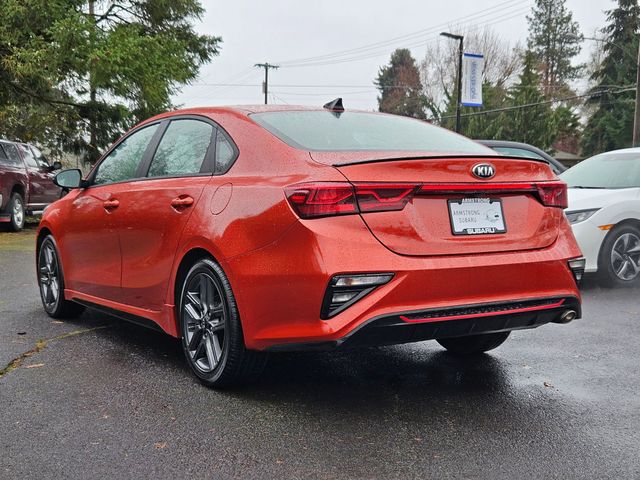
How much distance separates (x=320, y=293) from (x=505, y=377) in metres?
1.58

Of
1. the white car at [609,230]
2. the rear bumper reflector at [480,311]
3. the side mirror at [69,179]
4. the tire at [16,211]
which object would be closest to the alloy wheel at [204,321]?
the rear bumper reflector at [480,311]

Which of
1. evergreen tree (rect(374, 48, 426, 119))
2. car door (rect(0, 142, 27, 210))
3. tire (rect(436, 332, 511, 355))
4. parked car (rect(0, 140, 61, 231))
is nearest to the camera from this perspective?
tire (rect(436, 332, 511, 355))

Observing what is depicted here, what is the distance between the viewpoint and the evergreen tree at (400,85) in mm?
73250

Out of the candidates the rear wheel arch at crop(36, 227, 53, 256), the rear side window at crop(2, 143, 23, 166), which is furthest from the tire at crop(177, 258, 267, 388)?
the rear side window at crop(2, 143, 23, 166)

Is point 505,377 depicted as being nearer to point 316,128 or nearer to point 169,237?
point 316,128

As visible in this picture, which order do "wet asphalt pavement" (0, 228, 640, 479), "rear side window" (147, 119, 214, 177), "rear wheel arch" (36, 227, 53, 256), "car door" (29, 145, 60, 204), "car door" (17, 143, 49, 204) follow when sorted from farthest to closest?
"car door" (29, 145, 60, 204) < "car door" (17, 143, 49, 204) < "rear wheel arch" (36, 227, 53, 256) < "rear side window" (147, 119, 214, 177) < "wet asphalt pavement" (0, 228, 640, 479)

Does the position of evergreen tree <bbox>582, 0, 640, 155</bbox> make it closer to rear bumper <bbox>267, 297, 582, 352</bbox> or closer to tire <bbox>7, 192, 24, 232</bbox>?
tire <bbox>7, 192, 24, 232</bbox>

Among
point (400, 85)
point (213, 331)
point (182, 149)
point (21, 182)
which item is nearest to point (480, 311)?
point (213, 331)

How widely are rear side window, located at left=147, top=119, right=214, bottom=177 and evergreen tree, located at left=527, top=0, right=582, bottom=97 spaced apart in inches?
2540

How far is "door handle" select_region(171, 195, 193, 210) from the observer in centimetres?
418

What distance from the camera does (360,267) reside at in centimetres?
334

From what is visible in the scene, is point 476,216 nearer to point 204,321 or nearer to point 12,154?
point 204,321

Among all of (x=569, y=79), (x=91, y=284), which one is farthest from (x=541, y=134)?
(x=91, y=284)

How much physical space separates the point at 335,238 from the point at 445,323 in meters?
0.67
